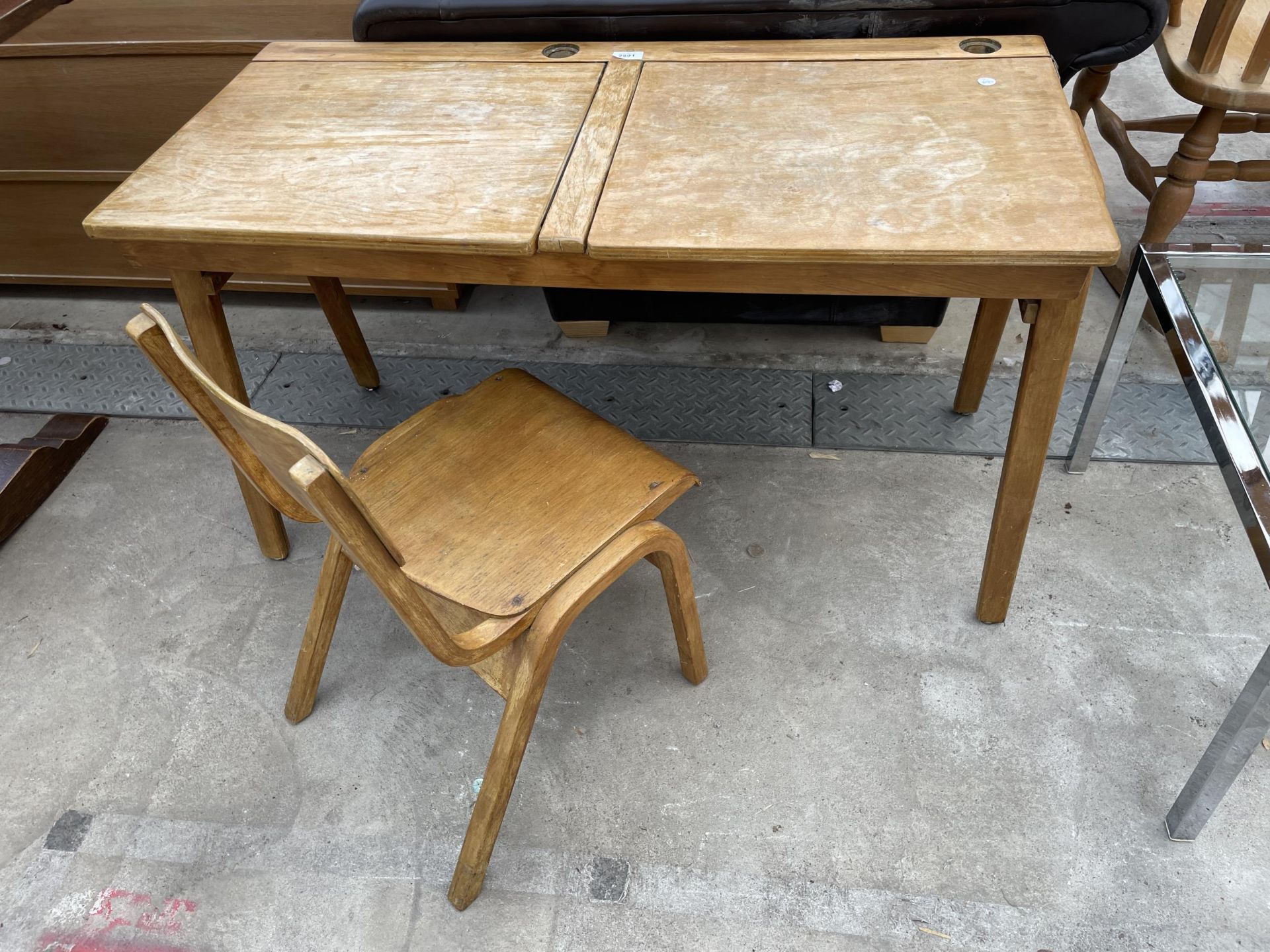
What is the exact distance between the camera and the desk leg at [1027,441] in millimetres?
1494

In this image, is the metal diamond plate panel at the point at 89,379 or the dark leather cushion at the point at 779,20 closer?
the dark leather cushion at the point at 779,20

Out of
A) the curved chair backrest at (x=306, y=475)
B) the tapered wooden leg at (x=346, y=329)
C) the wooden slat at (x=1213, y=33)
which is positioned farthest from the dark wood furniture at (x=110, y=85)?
the wooden slat at (x=1213, y=33)

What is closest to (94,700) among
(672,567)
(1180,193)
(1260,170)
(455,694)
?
(455,694)

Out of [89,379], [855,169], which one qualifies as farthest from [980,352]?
[89,379]

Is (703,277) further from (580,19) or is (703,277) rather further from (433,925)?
(433,925)

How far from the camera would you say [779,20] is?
6.44 ft

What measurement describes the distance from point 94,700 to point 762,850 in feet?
4.57

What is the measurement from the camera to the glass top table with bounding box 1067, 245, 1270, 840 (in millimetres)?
1400

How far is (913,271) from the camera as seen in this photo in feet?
4.64

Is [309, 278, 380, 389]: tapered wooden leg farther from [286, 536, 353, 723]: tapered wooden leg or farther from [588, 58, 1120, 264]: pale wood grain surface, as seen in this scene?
[588, 58, 1120, 264]: pale wood grain surface

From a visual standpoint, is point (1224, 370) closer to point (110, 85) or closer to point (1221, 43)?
point (1221, 43)

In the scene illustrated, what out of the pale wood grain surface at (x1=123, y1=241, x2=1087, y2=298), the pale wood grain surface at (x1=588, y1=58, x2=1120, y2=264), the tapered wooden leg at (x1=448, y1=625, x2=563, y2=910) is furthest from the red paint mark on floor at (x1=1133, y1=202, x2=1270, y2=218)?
the tapered wooden leg at (x1=448, y1=625, x2=563, y2=910)

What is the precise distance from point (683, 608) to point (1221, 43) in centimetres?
173

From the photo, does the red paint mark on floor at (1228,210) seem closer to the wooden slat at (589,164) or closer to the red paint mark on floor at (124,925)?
the wooden slat at (589,164)
